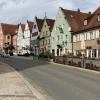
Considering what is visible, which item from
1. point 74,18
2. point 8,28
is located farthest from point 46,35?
point 8,28

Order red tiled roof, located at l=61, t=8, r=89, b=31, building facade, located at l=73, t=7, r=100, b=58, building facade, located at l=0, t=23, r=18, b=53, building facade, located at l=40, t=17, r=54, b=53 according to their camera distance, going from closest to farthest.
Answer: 1. building facade, located at l=73, t=7, r=100, b=58
2. red tiled roof, located at l=61, t=8, r=89, b=31
3. building facade, located at l=40, t=17, r=54, b=53
4. building facade, located at l=0, t=23, r=18, b=53

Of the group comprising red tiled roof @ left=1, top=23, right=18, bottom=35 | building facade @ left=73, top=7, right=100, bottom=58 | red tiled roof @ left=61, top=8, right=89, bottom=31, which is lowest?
building facade @ left=73, top=7, right=100, bottom=58

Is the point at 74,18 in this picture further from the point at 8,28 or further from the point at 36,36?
the point at 8,28

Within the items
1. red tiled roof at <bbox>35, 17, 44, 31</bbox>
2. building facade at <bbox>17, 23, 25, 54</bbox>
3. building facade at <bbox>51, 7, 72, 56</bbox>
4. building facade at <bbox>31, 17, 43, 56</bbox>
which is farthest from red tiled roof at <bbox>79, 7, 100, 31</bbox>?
building facade at <bbox>17, 23, 25, 54</bbox>

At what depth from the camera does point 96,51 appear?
56.1 m

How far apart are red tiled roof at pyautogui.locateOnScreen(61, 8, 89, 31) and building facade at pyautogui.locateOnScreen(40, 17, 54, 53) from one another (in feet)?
35.3

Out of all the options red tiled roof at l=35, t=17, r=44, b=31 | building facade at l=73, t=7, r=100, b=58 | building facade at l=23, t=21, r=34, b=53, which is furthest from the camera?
building facade at l=23, t=21, r=34, b=53

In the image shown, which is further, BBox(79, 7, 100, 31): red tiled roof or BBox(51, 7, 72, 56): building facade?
BBox(51, 7, 72, 56): building facade

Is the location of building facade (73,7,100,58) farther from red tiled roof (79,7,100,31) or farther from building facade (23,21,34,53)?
building facade (23,21,34,53)

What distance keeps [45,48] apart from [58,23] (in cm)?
1262

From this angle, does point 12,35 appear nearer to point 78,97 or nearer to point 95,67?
point 95,67

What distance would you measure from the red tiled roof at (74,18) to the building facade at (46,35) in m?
10.8

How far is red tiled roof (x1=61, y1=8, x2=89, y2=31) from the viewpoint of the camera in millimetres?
69300

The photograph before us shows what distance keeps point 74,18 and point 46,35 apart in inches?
622
